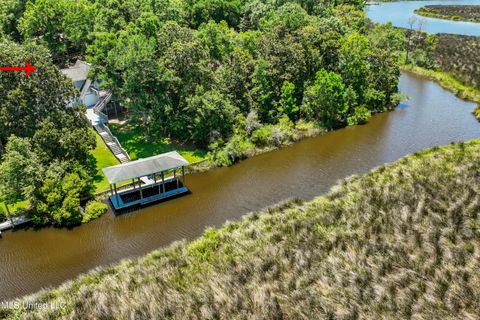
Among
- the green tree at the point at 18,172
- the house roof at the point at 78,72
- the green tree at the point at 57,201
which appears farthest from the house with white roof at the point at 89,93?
the green tree at the point at 57,201

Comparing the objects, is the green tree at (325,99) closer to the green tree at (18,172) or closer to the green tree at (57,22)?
the green tree at (18,172)

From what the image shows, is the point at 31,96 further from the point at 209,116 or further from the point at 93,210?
the point at 209,116

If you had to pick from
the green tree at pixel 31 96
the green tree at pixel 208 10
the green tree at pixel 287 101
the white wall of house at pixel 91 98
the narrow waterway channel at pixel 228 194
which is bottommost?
the narrow waterway channel at pixel 228 194

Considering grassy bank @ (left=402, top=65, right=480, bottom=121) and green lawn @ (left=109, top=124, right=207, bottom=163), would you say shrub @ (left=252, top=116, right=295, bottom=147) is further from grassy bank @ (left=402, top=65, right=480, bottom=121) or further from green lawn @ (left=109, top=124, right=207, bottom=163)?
grassy bank @ (left=402, top=65, right=480, bottom=121)

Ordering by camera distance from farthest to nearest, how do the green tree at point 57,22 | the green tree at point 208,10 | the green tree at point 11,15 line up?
the green tree at point 208,10 → the green tree at point 11,15 → the green tree at point 57,22

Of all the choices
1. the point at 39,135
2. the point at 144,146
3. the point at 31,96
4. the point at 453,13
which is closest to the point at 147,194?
the point at 144,146

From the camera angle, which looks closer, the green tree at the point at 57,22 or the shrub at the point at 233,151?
the shrub at the point at 233,151

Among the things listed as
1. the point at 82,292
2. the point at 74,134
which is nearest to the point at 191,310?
the point at 82,292
